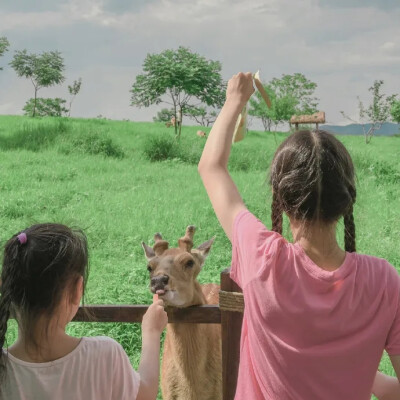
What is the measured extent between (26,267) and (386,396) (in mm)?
1200

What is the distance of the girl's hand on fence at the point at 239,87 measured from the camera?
220 centimetres

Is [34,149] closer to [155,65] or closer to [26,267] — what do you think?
[155,65]

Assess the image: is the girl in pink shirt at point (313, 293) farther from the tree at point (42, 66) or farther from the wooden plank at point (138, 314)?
the tree at point (42, 66)

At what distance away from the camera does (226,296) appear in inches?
122

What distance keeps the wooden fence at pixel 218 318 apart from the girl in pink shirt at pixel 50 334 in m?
0.97

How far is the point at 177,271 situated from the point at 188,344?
0.47 m

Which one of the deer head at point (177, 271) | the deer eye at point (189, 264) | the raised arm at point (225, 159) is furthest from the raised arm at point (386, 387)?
the deer eye at point (189, 264)

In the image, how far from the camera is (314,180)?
1.93m

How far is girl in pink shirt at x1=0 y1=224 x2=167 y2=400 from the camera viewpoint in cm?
211

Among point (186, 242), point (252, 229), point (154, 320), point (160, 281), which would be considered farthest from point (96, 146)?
point (252, 229)

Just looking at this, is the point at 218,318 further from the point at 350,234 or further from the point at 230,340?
the point at 350,234

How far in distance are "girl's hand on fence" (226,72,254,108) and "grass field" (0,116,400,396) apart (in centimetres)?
52

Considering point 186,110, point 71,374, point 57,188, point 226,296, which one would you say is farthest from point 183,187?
point 186,110

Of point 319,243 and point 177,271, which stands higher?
point 319,243
